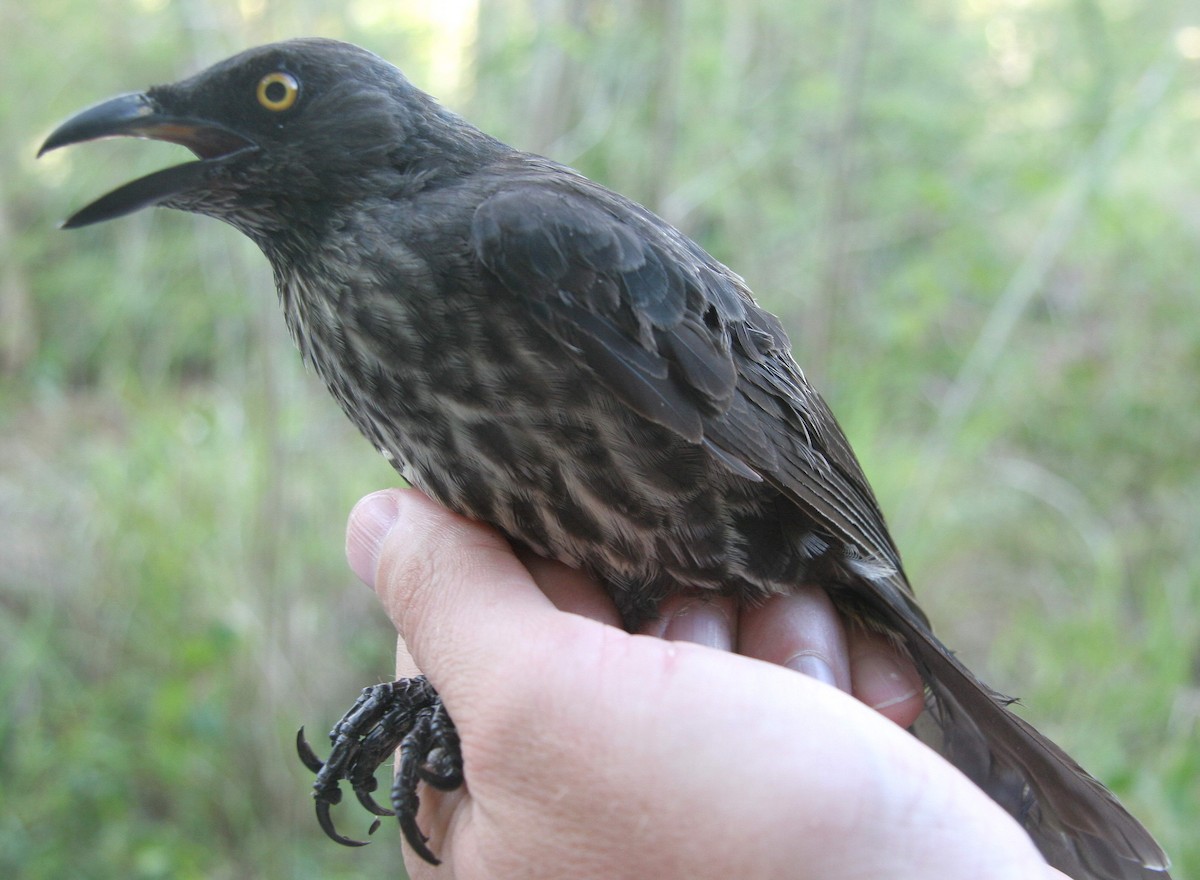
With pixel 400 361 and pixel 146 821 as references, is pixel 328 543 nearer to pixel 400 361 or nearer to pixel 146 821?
pixel 146 821

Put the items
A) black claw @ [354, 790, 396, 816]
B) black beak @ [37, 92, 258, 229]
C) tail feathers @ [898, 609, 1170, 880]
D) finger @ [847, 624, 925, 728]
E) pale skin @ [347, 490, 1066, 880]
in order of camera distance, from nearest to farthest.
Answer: pale skin @ [347, 490, 1066, 880] < black beak @ [37, 92, 258, 229] < black claw @ [354, 790, 396, 816] < tail feathers @ [898, 609, 1170, 880] < finger @ [847, 624, 925, 728]

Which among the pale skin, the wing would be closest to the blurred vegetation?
the wing

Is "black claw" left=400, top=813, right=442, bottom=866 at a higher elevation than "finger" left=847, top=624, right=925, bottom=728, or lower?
lower

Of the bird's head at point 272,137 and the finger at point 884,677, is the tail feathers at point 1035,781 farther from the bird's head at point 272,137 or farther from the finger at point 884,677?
the bird's head at point 272,137

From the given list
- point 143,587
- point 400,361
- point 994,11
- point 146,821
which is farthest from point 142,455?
point 994,11

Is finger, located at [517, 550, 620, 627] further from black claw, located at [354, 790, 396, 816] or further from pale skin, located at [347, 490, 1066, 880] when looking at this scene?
black claw, located at [354, 790, 396, 816]

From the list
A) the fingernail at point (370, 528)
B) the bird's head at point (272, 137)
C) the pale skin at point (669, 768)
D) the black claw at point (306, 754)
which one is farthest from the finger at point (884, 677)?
the bird's head at point (272, 137)
